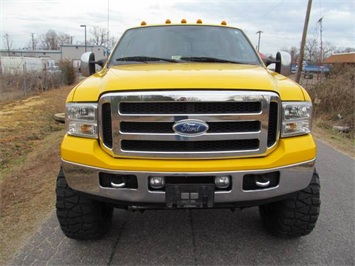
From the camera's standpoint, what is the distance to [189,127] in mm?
2650

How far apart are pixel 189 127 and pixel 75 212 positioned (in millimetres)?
1298

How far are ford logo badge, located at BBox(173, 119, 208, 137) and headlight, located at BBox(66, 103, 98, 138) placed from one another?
25.9 inches

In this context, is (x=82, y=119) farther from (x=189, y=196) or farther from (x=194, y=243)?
(x=194, y=243)

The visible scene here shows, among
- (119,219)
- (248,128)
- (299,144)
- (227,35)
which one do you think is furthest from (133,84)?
(227,35)

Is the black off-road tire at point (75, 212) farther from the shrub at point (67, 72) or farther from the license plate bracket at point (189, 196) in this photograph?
the shrub at point (67, 72)

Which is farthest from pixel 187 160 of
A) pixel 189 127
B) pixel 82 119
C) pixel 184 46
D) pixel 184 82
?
pixel 184 46

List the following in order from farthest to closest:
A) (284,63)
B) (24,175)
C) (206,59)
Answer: (24,175) → (284,63) → (206,59)

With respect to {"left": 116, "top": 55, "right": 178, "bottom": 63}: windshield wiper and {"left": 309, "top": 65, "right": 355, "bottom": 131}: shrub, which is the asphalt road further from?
{"left": 309, "top": 65, "right": 355, "bottom": 131}: shrub

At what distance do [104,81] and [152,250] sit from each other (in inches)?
61.7

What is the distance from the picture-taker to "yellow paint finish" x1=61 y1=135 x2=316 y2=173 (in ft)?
8.70

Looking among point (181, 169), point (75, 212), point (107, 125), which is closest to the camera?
point (181, 169)

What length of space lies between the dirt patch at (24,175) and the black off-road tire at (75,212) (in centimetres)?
58

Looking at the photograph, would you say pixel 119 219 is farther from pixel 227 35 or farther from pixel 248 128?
pixel 227 35

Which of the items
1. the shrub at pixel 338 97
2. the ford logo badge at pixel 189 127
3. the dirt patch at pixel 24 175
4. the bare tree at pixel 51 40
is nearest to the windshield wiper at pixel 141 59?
the ford logo badge at pixel 189 127
